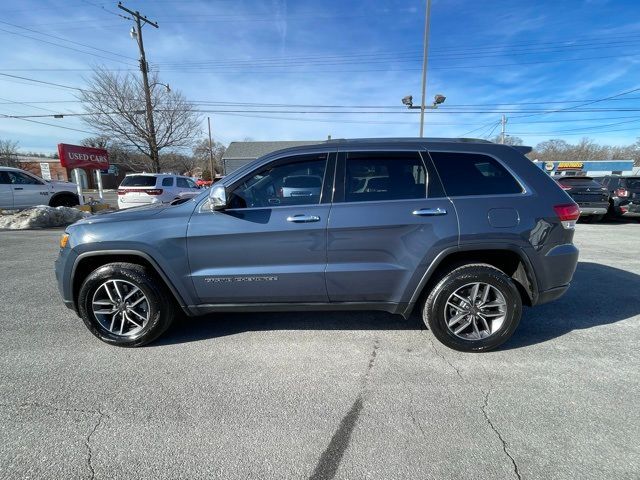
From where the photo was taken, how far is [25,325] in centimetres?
351

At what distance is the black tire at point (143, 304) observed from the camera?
2922 mm

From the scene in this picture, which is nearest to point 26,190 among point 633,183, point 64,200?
point 64,200

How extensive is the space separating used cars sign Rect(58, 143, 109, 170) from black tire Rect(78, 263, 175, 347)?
12331mm

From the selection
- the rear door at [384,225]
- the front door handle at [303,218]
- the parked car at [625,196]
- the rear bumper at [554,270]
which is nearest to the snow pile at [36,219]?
the front door handle at [303,218]

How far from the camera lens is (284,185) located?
2965 mm

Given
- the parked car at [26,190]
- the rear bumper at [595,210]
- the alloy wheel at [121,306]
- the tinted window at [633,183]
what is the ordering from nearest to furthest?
the alloy wheel at [121,306]
the rear bumper at [595,210]
the tinted window at [633,183]
the parked car at [26,190]

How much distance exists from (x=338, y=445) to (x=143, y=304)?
88.8 inches

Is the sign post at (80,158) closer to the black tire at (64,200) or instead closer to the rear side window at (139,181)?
the black tire at (64,200)

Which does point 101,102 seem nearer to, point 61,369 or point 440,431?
point 61,369

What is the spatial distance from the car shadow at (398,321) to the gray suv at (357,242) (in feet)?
1.34

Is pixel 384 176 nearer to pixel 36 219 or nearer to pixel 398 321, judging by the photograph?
pixel 398 321

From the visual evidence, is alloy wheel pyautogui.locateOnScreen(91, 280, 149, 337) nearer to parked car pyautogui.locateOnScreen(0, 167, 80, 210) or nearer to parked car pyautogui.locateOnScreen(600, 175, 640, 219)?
parked car pyautogui.locateOnScreen(0, 167, 80, 210)

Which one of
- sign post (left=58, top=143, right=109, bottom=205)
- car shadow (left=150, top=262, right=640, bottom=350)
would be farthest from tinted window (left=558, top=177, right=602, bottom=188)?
sign post (left=58, top=143, right=109, bottom=205)

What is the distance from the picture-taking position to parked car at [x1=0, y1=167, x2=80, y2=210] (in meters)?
10.9
